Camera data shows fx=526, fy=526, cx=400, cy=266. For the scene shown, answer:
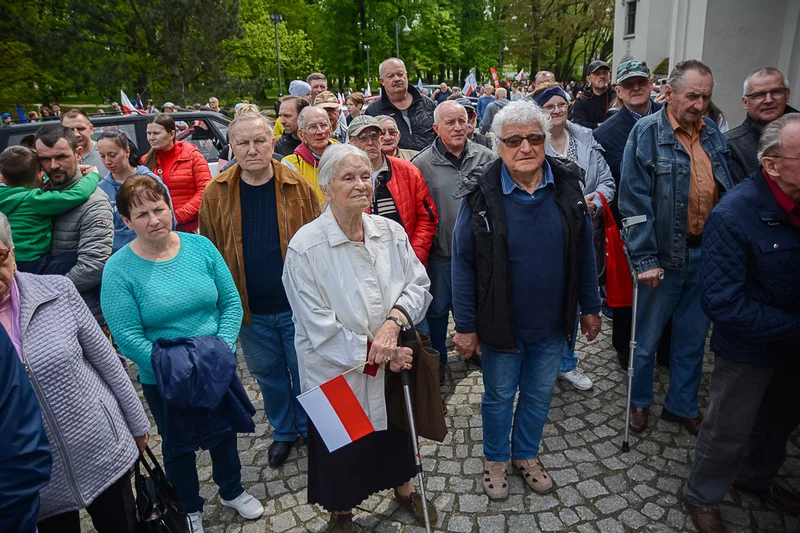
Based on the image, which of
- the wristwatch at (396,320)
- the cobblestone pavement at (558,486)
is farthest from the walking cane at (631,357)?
the wristwatch at (396,320)

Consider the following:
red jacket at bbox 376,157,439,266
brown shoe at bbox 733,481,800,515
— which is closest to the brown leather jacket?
red jacket at bbox 376,157,439,266

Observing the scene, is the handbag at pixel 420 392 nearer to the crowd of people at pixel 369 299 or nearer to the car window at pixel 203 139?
the crowd of people at pixel 369 299

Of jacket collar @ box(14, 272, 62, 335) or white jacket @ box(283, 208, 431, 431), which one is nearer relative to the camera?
jacket collar @ box(14, 272, 62, 335)

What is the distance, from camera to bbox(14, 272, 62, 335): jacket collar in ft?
6.72

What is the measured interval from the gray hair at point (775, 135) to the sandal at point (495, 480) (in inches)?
90.4

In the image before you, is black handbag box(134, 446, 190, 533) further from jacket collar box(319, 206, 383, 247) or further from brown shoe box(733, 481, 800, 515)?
brown shoe box(733, 481, 800, 515)

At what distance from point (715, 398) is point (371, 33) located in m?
37.3

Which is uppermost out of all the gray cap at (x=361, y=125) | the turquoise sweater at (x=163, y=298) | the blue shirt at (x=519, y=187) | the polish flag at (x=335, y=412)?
the gray cap at (x=361, y=125)

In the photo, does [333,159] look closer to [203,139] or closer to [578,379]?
[578,379]

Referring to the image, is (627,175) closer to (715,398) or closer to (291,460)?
(715,398)

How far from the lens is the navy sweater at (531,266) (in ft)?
9.49

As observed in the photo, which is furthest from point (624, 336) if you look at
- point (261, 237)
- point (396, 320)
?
point (261, 237)

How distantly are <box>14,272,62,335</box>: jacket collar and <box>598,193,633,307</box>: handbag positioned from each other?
3489 mm

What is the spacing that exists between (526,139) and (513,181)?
0.24 metres
